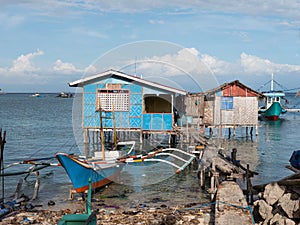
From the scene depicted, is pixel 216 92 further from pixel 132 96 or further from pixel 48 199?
pixel 48 199

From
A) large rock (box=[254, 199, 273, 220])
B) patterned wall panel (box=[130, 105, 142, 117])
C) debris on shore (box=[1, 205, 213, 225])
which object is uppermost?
patterned wall panel (box=[130, 105, 142, 117])

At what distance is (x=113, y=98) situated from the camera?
2105 cm

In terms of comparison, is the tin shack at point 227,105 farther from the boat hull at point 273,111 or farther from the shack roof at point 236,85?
the boat hull at point 273,111

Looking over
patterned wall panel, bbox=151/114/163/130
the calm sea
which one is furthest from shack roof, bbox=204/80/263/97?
patterned wall panel, bbox=151/114/163/130

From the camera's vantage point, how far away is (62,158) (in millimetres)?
12922

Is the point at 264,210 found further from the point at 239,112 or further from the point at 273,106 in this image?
the point at 273,106

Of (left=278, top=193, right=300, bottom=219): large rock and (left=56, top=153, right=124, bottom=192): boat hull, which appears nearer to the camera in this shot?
(left=278, top=193, right=300, bottom=219): large rock

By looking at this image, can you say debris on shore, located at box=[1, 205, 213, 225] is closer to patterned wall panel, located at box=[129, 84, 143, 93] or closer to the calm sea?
the calm sea

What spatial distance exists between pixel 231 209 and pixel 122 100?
41.5 ft

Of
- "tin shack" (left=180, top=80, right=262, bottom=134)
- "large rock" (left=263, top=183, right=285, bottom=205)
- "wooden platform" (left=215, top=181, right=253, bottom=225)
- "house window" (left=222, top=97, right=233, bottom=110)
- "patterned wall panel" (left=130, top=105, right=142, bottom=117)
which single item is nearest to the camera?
"wooden platform" (left=215, top=181, right=253, bottom=225)

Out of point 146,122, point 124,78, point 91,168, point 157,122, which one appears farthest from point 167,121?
point 91,168

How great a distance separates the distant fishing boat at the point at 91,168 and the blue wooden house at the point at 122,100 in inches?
239

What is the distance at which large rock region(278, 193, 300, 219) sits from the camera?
8469mm

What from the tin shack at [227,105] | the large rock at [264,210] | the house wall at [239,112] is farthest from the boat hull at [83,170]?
the house wall at [239,112]
